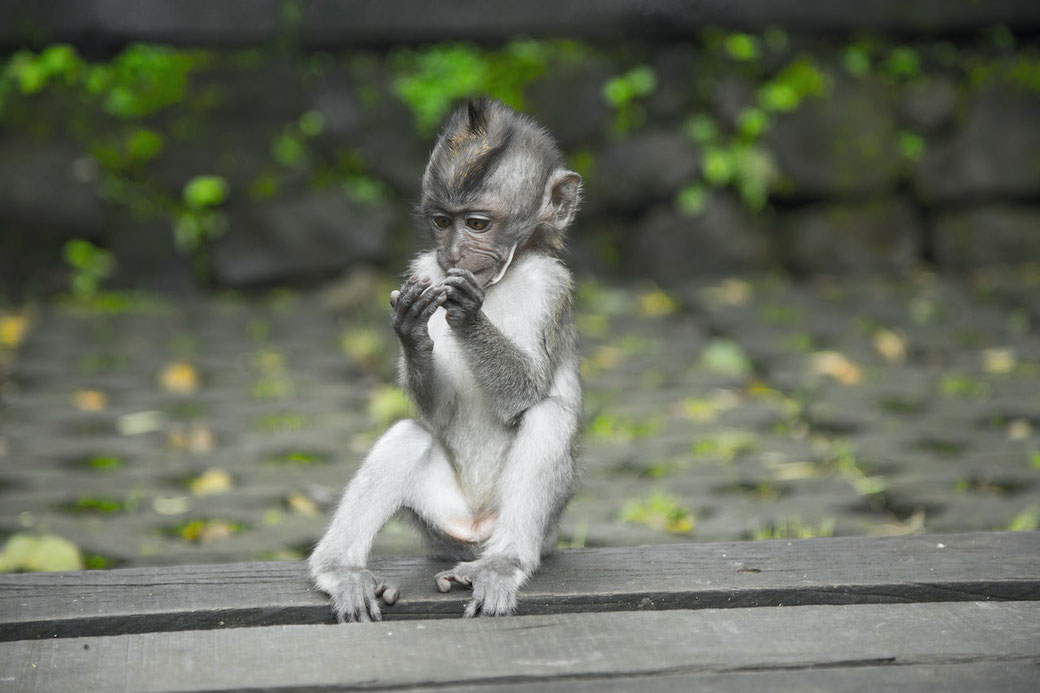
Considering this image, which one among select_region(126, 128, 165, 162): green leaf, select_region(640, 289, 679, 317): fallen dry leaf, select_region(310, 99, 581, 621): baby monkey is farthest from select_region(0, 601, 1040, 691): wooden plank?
select_region(126, 128, 165, 162): green leaf

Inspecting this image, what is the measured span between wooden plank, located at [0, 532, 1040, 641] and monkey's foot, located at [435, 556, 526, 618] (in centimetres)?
4

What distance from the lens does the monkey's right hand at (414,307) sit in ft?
10.8

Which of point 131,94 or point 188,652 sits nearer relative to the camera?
point 188,652

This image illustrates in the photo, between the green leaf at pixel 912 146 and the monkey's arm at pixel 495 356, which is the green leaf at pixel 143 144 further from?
the monkey's arm at pixel 495 356

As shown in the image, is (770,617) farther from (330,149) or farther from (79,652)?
(330,149)

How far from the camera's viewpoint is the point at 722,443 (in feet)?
18.6

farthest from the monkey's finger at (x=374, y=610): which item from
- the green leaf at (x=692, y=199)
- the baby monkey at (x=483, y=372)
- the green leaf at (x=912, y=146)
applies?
the green leaf at (x=912, y=146)

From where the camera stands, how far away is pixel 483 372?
11.3 feet

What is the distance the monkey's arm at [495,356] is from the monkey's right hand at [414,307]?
49 millimetres

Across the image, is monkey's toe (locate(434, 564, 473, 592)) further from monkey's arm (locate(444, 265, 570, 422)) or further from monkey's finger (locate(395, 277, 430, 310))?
monkey's finger (locate(395, 277, 430, 310))

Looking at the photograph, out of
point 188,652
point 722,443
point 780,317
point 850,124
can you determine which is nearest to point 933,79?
point 850,124

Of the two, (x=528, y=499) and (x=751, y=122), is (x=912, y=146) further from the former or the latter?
(x=528, y=499)

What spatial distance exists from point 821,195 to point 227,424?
4728 millimetres

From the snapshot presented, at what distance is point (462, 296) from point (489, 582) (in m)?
0.77
